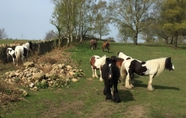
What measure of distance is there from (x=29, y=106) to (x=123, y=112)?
3.48 meters

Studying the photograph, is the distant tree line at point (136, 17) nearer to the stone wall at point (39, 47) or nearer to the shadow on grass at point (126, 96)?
the stone wall at point (39, 47)

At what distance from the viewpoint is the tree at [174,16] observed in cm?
3653

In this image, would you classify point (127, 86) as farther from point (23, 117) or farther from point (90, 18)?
point (90, 18)

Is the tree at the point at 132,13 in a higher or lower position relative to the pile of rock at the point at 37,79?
higher

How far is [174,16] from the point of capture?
38312mm

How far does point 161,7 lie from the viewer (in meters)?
40.5

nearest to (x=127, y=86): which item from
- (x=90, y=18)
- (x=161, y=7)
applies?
(x=90, y=18)

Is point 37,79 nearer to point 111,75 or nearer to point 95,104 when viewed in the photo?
point 95,104

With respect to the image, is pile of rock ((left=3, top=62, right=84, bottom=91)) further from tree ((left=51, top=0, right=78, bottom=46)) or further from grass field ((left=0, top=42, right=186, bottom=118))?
tree ((left=51, top=0, right=78, bottom=46))

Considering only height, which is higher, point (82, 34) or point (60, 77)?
point (82, 34)

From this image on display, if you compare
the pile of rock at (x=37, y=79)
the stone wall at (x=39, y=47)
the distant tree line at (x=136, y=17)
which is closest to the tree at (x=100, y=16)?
the distant tree line at (x=136, y=17)

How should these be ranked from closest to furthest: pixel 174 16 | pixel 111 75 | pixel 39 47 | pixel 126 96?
pixel 111 75 → pixel 126 96 → pixel 39 47 → pixel 174 16

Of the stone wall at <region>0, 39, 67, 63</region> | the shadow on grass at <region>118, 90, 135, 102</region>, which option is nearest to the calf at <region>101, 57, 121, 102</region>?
the shadow on grass at <region>118, 90, 135, 102</region>

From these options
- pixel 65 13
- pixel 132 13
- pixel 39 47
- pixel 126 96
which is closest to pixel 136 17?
pixel 132 13
